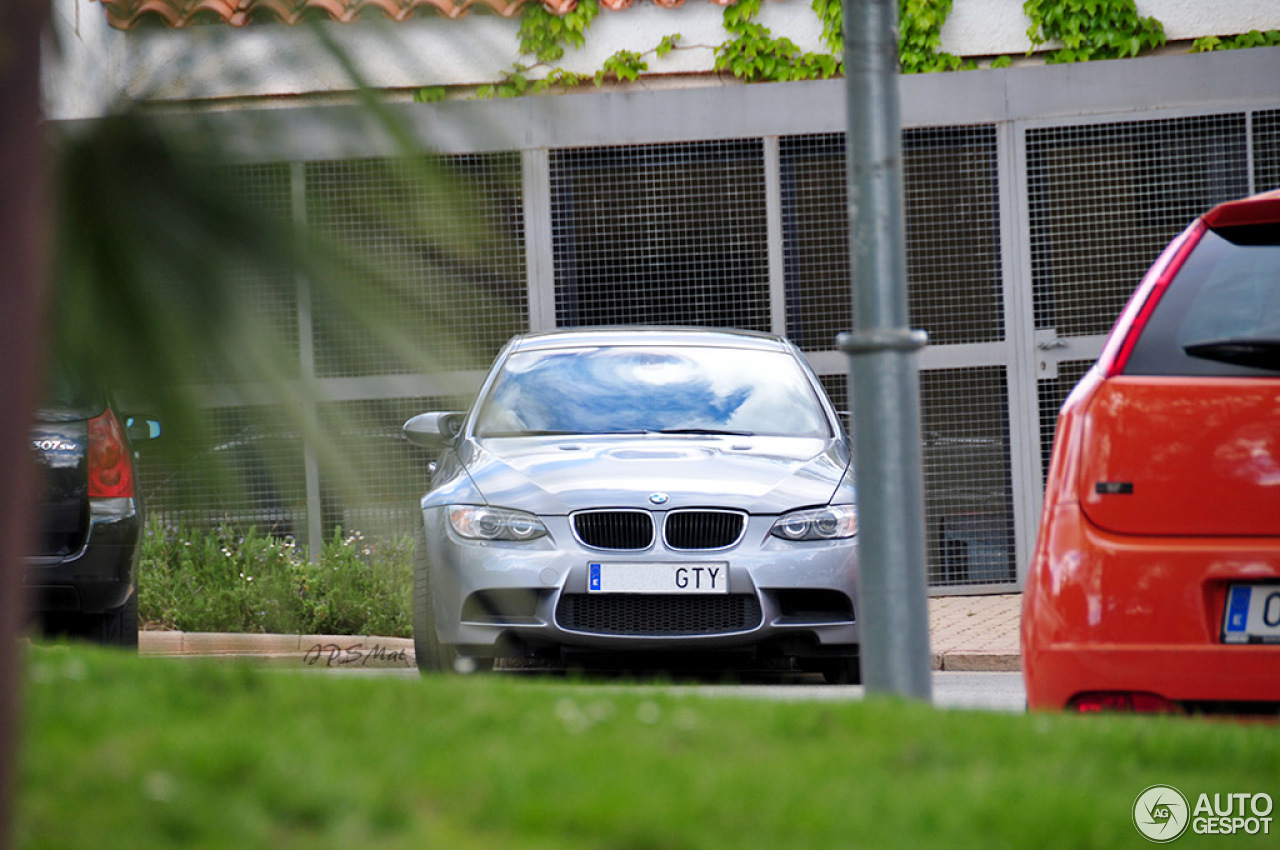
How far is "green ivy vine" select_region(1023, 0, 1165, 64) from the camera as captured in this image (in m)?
11.8

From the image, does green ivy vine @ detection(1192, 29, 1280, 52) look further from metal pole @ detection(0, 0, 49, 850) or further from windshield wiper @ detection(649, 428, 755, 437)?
metal pole @ detection(0, 0, 49, 850)

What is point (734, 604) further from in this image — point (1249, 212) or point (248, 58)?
point (248, 58)

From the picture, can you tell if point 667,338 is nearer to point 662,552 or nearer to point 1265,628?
point 662,552

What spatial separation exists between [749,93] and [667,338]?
15.9 feet

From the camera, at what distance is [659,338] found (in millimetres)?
7578

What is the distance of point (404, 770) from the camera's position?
6.79 feet

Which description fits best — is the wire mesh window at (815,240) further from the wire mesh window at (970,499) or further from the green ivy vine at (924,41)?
the wire mesh window at (970,499)

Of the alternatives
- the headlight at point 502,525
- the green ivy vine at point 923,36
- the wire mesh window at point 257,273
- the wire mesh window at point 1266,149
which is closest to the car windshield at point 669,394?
the headlight at point 502,525

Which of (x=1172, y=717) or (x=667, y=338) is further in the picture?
(x=667, y=338)

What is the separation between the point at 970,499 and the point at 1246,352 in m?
8.19

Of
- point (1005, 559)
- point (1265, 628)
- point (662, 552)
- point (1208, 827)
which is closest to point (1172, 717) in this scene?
point (1265, 628)

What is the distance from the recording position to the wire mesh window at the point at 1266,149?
11.5 metres

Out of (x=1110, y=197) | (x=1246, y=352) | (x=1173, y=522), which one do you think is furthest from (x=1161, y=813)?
(x=1110, y=197)

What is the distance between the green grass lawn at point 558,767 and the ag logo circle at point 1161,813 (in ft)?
0.08
